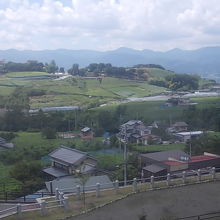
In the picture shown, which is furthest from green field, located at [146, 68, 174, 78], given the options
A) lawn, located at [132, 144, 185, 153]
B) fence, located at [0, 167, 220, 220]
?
fence, located at [0, 167, 220, 220]

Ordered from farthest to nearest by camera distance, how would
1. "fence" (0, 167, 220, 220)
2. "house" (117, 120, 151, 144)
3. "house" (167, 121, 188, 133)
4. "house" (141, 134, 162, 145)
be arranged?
"house" (167, 121, 188, 133) → "house" (117, 120, 151, 144) → "house" (141, 134, 162, 145) → "fence" (0, 167, 220, 220)

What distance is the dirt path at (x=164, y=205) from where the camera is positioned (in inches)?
325

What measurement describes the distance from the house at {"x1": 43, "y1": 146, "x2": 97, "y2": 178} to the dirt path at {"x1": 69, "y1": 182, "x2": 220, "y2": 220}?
9.58 meters

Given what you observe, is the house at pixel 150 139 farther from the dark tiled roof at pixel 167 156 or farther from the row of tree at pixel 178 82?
the row of tree at pixel 178 82

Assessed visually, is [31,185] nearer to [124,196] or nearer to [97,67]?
[124,196]

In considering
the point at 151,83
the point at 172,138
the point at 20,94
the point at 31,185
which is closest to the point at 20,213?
the point at 31,185

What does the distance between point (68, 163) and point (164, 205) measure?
11.7 m

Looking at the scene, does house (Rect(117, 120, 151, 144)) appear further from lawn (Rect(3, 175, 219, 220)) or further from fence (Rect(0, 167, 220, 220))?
lawn (Rect(3, 175, 219, 220))

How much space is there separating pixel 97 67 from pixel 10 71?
16031 millimetres

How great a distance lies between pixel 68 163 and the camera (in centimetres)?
1997

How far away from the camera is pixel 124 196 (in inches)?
367

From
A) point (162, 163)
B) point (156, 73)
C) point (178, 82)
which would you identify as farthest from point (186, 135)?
point (156, 73)

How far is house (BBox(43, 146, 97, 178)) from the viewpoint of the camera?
1948 centimetres

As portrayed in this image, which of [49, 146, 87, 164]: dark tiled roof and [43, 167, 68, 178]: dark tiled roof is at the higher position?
[49, 146, 87, 164]: dark tiled roof
